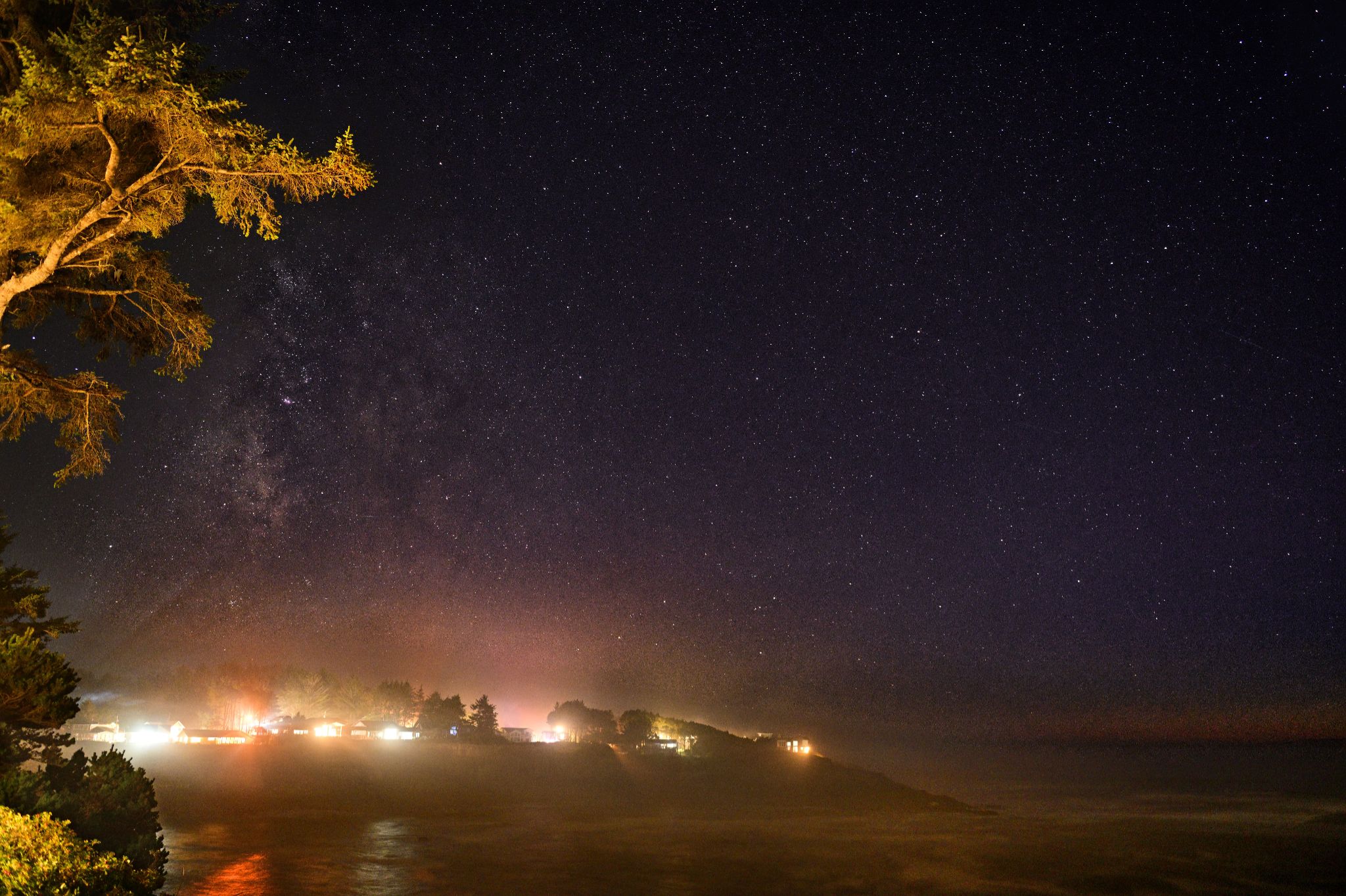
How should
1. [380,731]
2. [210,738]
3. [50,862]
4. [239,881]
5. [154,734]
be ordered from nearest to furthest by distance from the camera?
[50,862] → [239,881] → [154,734] → [210,738] → [380,731]

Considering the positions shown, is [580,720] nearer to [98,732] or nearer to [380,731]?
[380,731]

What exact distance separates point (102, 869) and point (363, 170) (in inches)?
381

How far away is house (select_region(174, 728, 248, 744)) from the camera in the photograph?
48.9 m

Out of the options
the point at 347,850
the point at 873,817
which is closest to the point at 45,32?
the point at 347,850

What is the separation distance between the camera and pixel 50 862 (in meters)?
10.5

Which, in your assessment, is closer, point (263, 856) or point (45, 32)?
point (45, 32)

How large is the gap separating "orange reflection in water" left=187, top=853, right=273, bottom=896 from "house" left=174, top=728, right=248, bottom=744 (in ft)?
91.8

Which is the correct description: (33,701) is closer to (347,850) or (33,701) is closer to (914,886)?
A: (347,850)

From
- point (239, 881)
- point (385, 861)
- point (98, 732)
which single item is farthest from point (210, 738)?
point (239, 881)

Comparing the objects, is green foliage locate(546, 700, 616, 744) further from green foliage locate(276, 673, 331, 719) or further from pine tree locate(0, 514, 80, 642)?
pine tree locate(0, 514, 80, 642)

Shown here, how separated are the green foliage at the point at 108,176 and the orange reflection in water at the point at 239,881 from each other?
977 cm

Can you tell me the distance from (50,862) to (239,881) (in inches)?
430

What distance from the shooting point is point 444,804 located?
42.7 metres

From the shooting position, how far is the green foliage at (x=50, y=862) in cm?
1018
